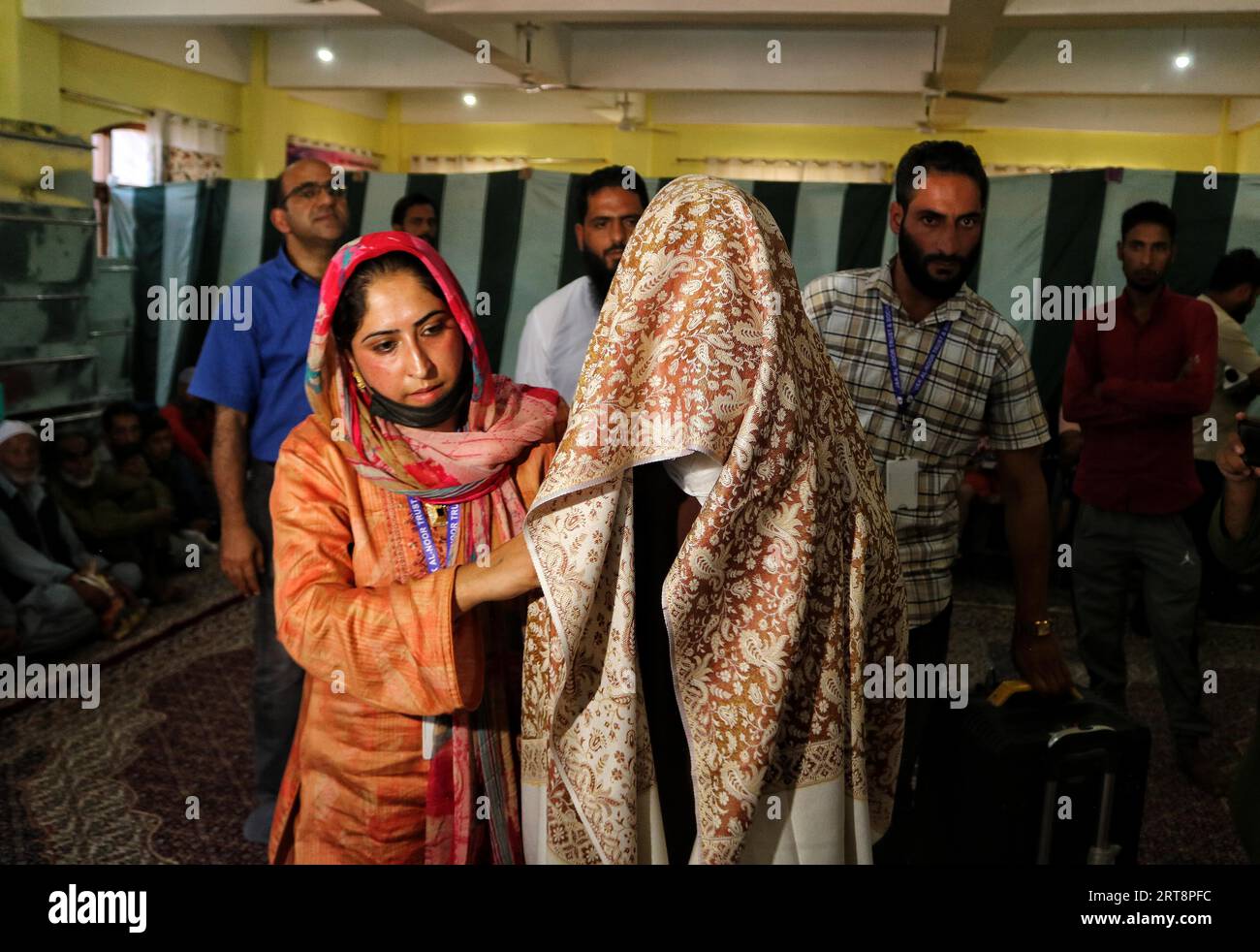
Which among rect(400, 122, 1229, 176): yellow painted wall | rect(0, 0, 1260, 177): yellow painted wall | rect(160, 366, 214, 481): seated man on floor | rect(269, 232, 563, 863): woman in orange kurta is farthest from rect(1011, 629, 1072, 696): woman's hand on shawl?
rect(400, 122, 1229, 176): yellow painted wall

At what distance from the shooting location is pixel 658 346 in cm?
106

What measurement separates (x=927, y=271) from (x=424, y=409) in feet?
3.51

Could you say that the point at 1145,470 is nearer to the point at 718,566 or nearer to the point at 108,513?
the point at 718,566

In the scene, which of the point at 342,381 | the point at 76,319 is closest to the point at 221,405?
the point at 342,381

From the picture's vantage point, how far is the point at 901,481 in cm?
201

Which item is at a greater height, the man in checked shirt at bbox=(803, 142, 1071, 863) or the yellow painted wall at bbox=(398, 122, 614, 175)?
the yellow painted wall at bbox=(398, 122, 614, 175)

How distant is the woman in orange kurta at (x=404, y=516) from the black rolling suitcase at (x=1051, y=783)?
3.24ft

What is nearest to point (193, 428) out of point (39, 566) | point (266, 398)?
point (39, 566)

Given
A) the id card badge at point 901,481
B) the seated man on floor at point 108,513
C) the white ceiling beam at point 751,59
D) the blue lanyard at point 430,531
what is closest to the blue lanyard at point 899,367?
the id card badge at point 901,481

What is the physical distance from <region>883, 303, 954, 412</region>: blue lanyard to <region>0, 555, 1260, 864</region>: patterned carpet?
1486 millimetres

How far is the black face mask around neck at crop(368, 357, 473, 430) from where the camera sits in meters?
1.42

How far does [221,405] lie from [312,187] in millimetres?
589

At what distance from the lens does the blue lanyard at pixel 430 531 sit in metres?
1.41

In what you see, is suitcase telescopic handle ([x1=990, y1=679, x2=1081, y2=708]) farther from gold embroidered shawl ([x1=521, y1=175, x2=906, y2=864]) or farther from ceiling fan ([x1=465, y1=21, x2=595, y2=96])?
ceiling fan ([x1=465, y1=21, x2=595, y2=96])
